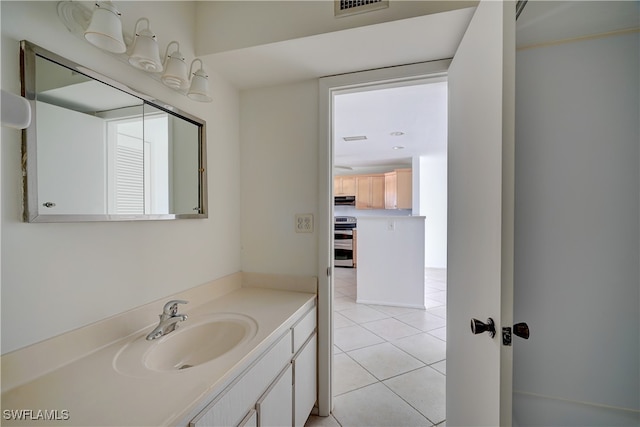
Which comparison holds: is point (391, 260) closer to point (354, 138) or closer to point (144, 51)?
point (354, 138)

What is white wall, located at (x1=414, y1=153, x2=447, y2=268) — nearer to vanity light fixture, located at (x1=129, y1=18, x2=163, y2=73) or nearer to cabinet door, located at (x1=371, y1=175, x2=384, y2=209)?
cabinet door, located at (x1=371, y1=175, x2=384, y2=209)

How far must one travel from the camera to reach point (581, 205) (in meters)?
1.24

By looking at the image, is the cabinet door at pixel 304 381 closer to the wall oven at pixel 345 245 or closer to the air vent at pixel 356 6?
the air vent at pixel 356 6

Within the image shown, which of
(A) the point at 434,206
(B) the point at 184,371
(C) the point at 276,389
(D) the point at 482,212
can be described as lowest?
(C) the point at 276,389

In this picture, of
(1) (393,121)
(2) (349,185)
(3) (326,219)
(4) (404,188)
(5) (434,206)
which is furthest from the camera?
(2) (349,185)

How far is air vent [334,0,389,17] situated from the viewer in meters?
1.15

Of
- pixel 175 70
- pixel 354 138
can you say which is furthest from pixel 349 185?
pixel 175 70

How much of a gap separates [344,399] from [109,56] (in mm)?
2264

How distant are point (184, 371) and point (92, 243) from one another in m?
0.57

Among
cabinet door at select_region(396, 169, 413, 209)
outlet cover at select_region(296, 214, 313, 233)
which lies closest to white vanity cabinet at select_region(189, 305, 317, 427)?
outlet cover at select_region(296, 214, 313, 233)

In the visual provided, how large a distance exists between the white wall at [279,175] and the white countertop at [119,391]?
2.49ft

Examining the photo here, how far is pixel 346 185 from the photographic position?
617cm

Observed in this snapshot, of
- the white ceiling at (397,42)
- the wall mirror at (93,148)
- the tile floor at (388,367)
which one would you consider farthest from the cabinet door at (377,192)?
the wall mirror at (93,148)

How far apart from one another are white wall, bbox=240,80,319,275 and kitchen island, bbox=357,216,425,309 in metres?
2.10
